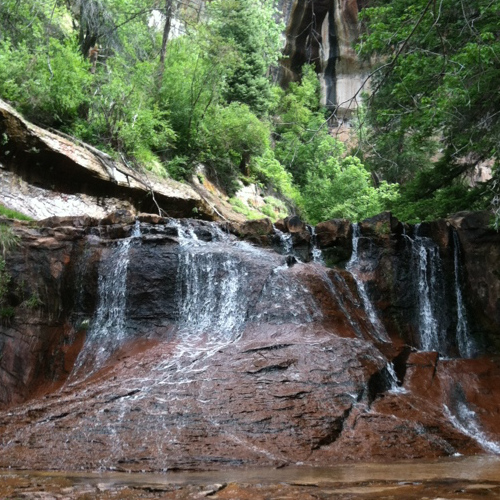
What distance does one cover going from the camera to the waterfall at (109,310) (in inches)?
401

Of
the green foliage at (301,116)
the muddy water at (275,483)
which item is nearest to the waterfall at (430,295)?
the muddy water at (275,483)

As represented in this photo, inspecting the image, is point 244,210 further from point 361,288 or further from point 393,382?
point 393,382

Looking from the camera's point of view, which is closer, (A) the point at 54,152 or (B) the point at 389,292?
(B) the point at 389,292

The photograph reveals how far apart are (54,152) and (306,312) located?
28.4ft

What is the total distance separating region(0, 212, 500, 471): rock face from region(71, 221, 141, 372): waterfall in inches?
1.1

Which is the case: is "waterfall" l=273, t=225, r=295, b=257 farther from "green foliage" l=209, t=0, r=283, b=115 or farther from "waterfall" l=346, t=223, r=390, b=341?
"green foliage" l=209, t=0, r=283, b=115

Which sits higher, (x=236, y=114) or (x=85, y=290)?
(x=236, y=114)

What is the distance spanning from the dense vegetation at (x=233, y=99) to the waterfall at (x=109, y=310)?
4.46 m

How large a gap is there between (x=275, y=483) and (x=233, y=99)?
2469 cm

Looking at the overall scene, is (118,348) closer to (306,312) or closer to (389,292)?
(306,312)

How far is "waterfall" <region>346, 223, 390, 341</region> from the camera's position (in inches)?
444

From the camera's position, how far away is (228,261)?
11359 millimetres

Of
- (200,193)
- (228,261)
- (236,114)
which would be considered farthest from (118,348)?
(236,114)

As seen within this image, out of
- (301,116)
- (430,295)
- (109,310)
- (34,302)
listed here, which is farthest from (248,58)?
(34,302)
